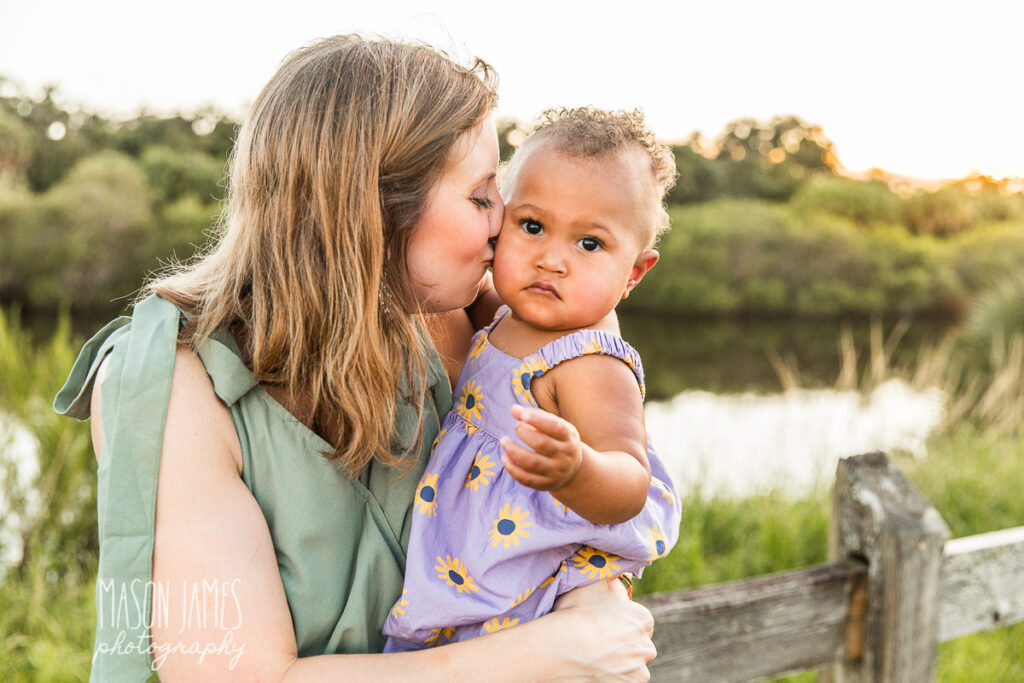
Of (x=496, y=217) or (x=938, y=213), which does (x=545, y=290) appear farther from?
(x=938, y=213)

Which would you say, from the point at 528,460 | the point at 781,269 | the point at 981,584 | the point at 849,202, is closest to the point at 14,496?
the point at 528,460

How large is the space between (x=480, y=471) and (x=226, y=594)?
46 centimetres

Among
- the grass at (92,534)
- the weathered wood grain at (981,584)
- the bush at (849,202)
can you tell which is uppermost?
the weathered wood grain at (981,584)

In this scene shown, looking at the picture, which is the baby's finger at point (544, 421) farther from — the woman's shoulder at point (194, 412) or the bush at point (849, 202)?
the bush at point (849, 202)

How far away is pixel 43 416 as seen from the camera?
4.10m

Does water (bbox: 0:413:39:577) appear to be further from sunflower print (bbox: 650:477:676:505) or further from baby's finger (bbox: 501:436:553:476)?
baby's finger (bbox: 501:436:553:476)

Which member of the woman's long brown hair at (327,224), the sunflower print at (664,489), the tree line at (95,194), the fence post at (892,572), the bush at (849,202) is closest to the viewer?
the woman's long brown hair at (327,224)

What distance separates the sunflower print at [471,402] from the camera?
146 centimetres

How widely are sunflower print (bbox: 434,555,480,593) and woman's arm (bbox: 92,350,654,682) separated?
0.10 meters

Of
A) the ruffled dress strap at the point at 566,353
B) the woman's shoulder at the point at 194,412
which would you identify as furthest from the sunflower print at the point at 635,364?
the woman's shoulder at the point at 194,412

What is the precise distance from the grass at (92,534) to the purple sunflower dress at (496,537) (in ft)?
7.02

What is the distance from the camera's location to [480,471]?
4.58 feet

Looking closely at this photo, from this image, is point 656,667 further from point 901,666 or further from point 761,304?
point 761,304

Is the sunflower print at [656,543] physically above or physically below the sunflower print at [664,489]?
below
